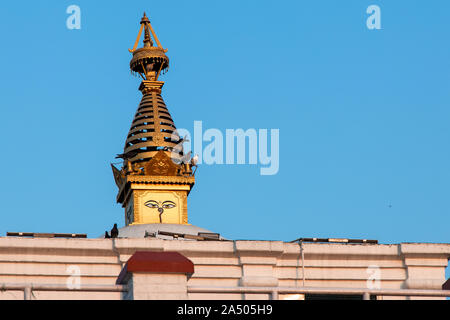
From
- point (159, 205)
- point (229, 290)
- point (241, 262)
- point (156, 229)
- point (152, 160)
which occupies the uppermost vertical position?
point (152, 160)

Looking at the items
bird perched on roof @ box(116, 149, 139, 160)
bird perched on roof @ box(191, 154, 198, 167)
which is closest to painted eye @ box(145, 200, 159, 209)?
bird perched on roof @ box(191, 154, 198, 167)

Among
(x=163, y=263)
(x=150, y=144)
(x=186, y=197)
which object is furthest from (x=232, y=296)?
(x=150, y=144)

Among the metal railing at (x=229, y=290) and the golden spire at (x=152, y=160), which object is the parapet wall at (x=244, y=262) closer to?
the metal railing at (x=229, y=290)

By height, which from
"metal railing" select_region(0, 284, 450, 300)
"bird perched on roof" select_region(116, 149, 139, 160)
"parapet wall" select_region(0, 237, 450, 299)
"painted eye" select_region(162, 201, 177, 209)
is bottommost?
"metal railing" select_region(0, 284, 450, 300)

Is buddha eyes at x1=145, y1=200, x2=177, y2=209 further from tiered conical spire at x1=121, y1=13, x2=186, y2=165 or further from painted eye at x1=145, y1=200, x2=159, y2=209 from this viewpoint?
tiered conical spire at x1=121, y1=13, x2=186, y2=165

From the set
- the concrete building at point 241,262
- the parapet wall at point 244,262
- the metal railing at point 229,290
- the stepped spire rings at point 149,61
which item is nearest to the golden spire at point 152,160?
the stepped spire rings at point 149,61

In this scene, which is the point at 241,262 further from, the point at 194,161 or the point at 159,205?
the point at 194,161

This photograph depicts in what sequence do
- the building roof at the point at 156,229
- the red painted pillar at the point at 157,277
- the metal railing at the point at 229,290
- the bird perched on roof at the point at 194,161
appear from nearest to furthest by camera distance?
1. the metal railing at the point at 229,290
2. the red painted pillar at the point at 157,277
3. the building roof at the point at 156,229
4. the bird perched on roof at the point at 194,161

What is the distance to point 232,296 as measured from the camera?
3581 cm

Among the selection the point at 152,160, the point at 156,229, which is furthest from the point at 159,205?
the point at 156,229

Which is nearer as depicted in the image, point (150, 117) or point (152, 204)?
point (152, 204)

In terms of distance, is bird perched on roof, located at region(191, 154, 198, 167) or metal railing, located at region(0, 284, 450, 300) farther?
bird perched on roof, located at region(191, 154, 198, 167)

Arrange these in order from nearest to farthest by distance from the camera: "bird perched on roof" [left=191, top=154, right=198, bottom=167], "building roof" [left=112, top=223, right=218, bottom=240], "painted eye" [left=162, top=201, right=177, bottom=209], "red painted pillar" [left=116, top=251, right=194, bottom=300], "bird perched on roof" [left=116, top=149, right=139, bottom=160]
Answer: "red painted pillar" [left=116, top=251, right=194, bottom=300]
"building roof" [left=112, top=223, right=218, bottom=240]
"painted eye" [left=162, top=201, right=177, bottom=209]
"bird perched on roof" [left=191, top=154, right=198, bottom=167]
"bird perched on roof" [left=116, top=149, right=139, bottom=160]
